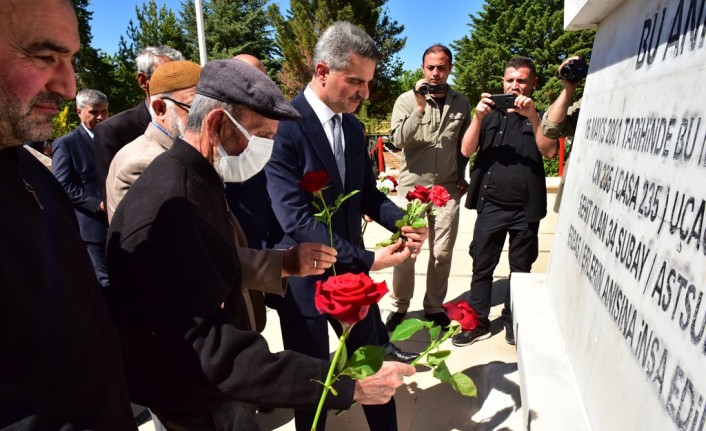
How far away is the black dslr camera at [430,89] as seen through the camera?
140 inches

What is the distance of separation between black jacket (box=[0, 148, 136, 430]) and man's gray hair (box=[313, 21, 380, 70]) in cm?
137

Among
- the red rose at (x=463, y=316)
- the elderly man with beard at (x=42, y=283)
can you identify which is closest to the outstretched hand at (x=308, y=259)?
the red rose at (x=463, y=316)

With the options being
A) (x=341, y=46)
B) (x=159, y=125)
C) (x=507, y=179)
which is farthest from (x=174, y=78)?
(x=507, y=179)

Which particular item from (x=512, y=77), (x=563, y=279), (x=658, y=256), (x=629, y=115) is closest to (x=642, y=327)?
(x=658, y=256)

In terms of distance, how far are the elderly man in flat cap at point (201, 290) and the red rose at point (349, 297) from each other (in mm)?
209

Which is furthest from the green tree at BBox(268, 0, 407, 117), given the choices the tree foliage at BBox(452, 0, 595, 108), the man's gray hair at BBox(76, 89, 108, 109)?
the man's gray hair at BBox(76, 89, 108, 109)

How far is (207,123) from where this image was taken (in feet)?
4.66

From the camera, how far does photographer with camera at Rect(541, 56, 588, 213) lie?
2796 mm

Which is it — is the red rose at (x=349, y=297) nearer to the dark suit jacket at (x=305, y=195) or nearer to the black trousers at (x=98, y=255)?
the dark suit jacket at (x=305, y=195)

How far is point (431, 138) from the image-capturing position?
3.73 meters

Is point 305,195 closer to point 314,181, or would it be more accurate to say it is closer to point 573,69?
point 314,181

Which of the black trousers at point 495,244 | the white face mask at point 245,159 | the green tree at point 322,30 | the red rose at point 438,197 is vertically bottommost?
the black trousers at point 495,244

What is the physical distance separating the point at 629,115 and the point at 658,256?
1.97 ft

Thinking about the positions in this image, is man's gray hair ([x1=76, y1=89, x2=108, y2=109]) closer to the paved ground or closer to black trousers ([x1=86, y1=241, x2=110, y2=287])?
black trousers ([x1=86, y1=241, x2=110, y2=287])
